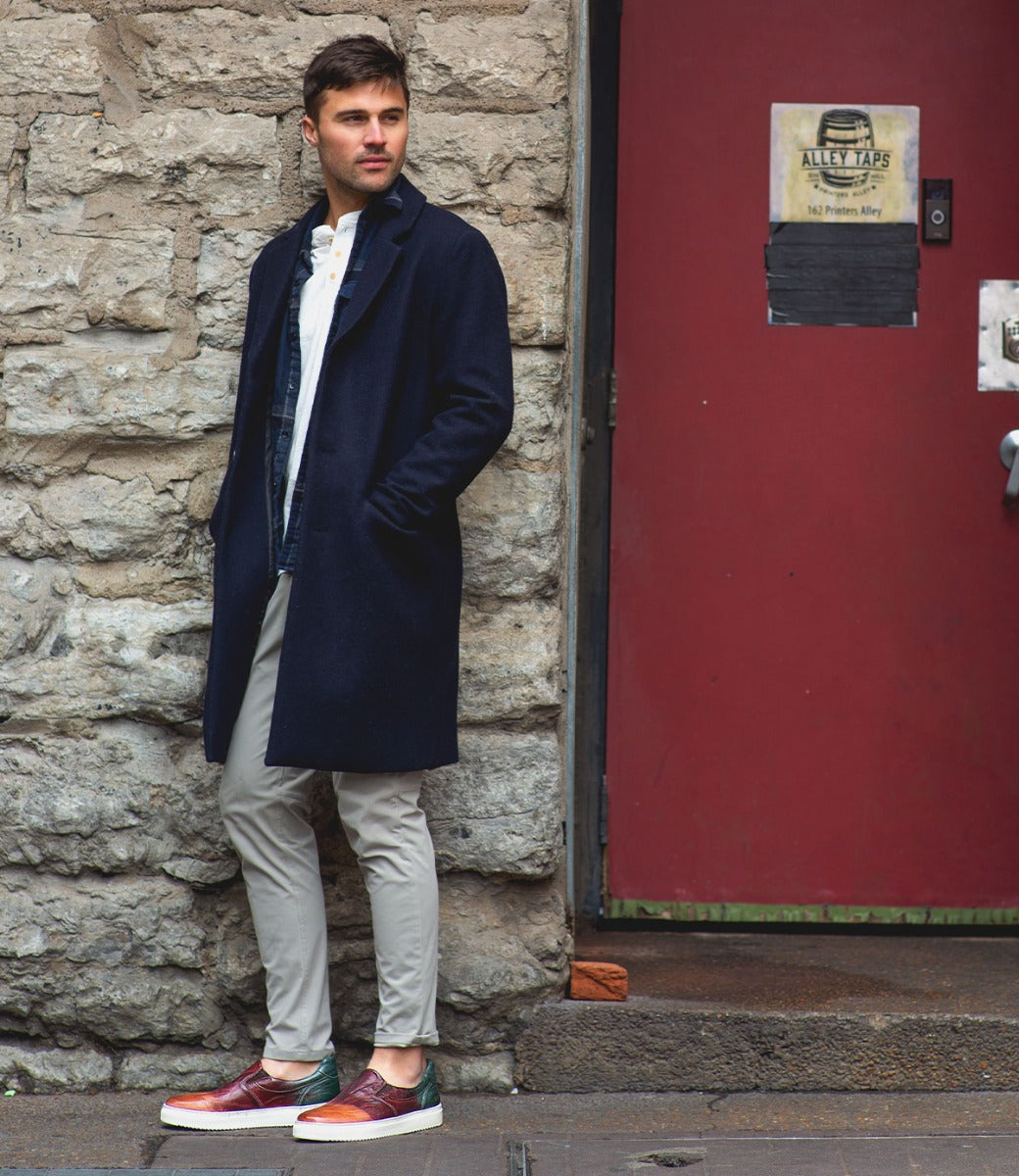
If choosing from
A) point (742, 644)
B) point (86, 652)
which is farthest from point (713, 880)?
point (86, 652)

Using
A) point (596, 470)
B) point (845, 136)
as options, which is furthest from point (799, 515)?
point (845, 136)

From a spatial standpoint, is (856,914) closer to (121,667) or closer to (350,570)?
(350,570)

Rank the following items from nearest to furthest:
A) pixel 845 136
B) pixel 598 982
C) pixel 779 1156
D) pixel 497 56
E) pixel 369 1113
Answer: pixel 779 1156
pixel 369 1113
pixel 497 56
pixel 598 982
pixel 845 136

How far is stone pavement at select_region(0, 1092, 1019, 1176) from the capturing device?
9.43ft

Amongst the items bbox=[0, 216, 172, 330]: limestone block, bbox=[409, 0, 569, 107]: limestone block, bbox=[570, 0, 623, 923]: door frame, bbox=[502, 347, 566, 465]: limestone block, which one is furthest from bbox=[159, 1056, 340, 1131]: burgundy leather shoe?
bbox=[409, 0, 569, 107]: limestone block

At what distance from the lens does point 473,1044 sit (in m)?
3.32

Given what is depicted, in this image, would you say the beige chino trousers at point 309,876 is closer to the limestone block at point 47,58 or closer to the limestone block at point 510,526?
the limestone block at point 510,526

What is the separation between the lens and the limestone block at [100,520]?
3.29 m

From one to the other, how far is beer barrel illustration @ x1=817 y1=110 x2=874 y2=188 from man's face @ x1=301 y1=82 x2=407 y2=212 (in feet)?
4.07

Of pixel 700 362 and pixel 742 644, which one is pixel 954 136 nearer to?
pixel 700 362

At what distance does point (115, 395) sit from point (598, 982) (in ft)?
5.18

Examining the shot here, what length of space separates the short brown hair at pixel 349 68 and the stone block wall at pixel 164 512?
0.20 meters

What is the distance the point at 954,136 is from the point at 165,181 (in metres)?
1.88

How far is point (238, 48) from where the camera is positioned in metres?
3.29
